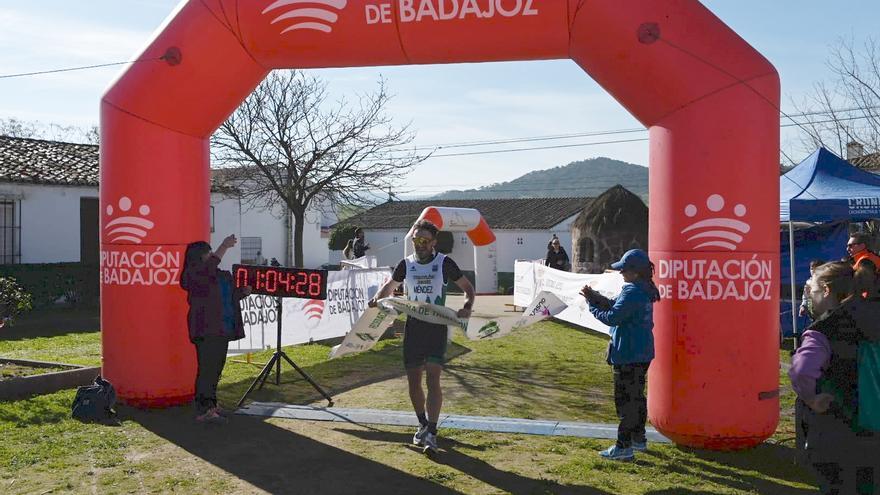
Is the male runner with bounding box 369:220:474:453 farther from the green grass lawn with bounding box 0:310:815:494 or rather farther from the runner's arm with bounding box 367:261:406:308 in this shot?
the green grass lawn with bounding box 0:310:815:494

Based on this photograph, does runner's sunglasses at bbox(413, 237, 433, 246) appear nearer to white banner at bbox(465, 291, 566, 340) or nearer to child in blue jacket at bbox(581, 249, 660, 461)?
white banner at bbox(465, 291, 566, 340)

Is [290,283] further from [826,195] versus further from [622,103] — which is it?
[826,195]

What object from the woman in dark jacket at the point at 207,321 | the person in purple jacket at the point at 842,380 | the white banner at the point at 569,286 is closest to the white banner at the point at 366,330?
the woman in dark jacket at the point at 207,321

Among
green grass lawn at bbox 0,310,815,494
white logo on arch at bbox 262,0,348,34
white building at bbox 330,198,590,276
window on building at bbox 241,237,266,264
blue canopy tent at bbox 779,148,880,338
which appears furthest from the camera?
white building at bbox 330,198,590,276

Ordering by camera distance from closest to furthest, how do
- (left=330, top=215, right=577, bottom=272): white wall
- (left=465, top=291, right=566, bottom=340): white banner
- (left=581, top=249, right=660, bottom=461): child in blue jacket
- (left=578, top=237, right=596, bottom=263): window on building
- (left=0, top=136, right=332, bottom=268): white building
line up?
(left=581, top=249, right=660, bottom=461): child in blue jacket
(left=465, top=291, right=566, bottom=340): white banner
(left=0, top=136, right=332, bottom=268): white building
(left=578, top=237, right=596, bottom=263): window on building
(left=330, top=215, right=577, bottom=272): white wall

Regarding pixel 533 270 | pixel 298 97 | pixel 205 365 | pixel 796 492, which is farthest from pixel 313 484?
pixel 298 97

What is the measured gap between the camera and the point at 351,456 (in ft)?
22.0

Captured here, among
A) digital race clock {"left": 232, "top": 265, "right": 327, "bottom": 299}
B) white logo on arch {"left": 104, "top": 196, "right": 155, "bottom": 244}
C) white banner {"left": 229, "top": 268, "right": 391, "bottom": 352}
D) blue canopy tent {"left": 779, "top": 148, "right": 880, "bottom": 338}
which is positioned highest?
blue canopy tent {"left": 779, "top": 148, "right": 880, "bottom": 338}

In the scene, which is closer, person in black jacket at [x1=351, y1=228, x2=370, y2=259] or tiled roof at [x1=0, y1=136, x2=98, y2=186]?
tiled roof at [x1=0, y1=136, x2=98, y2=186]

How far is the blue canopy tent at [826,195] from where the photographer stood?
1195cm

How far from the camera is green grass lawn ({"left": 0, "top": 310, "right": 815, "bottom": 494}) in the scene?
19.5 feet

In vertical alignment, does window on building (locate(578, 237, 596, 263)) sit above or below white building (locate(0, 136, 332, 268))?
below

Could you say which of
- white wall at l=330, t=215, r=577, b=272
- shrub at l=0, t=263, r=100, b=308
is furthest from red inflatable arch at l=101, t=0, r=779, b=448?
white wall at l=330, t=215, r=577, b=272

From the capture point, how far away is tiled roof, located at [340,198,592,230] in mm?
47406
